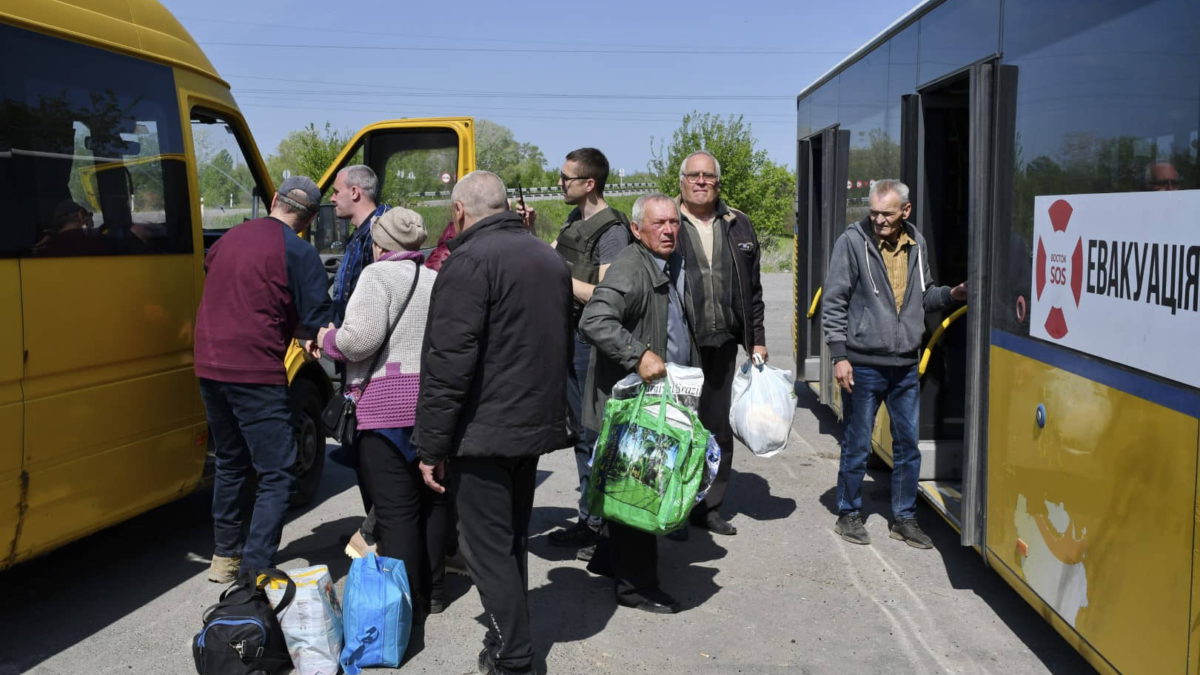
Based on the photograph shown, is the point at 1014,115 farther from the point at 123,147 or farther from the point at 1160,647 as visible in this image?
the point at 123,147

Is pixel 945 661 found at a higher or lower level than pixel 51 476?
lower

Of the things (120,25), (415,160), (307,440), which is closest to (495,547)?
(307,440)

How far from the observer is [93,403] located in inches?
181

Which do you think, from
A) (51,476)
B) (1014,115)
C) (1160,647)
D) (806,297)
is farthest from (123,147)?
(806,297)

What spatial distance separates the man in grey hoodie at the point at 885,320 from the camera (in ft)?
18.0

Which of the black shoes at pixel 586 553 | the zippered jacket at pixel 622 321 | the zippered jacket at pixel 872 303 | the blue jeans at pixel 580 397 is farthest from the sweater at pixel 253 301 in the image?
the zippered jacket at pixel 872 303

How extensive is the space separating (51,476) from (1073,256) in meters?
4.00

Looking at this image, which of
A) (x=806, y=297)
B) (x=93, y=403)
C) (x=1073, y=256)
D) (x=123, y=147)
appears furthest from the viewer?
(x=806, y=297)

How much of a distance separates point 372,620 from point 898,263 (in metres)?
3.20

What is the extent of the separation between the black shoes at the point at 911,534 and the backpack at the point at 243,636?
10.7 feet

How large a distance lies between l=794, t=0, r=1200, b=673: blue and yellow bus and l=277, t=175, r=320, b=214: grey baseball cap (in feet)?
9.75

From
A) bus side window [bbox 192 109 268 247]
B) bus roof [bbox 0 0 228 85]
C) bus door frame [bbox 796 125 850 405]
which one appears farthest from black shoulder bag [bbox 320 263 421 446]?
bus door frame [bbox 796 125 850 405]

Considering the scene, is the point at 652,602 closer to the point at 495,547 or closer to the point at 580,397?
the point at 495,547

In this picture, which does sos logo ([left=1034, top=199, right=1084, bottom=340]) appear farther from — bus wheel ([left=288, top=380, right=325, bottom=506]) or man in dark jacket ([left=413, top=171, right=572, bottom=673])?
bus wheel ([left=288, top=380, right=325, bottom=506])
